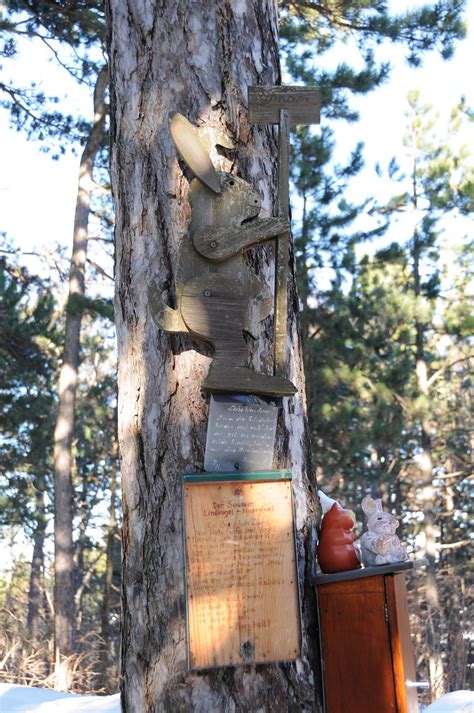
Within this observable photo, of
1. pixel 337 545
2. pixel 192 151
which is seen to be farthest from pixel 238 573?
pixel 192 151

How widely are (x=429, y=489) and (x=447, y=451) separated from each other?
4.75 ft

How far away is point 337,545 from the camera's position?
1804 millimetres

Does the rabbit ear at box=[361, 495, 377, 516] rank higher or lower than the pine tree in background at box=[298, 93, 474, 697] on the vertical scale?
lower

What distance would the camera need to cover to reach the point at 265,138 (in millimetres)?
1927

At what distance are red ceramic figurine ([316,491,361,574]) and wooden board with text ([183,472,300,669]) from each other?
0.14 meters

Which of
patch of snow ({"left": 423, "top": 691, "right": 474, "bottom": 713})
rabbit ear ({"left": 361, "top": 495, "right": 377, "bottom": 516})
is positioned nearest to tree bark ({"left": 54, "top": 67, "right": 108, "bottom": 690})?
patch of snow ({"left": 423, "top": 691, "right": 474, "bottom": 713})

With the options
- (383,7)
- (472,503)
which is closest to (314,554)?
(383,7)

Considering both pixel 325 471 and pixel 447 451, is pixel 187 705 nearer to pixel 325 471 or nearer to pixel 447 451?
pixel 325 471

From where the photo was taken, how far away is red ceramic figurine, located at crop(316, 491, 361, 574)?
1798 mm

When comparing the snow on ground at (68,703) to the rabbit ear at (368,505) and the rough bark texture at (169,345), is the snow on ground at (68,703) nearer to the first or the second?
the rabbit ear at (368,505)

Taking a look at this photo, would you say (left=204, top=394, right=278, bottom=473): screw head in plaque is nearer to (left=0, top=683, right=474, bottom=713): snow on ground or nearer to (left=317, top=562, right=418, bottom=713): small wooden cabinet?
(left=317, top=562, right=418, bottom=713): small wooden cabinet

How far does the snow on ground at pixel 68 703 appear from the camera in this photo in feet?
13.3

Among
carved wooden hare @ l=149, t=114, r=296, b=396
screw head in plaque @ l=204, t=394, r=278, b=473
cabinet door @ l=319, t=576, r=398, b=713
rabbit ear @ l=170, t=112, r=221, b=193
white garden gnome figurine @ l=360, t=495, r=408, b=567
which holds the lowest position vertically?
cabinet door @ l=319, t=576, r=398, b=713

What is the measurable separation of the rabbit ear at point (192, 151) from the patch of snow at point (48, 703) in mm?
2998
